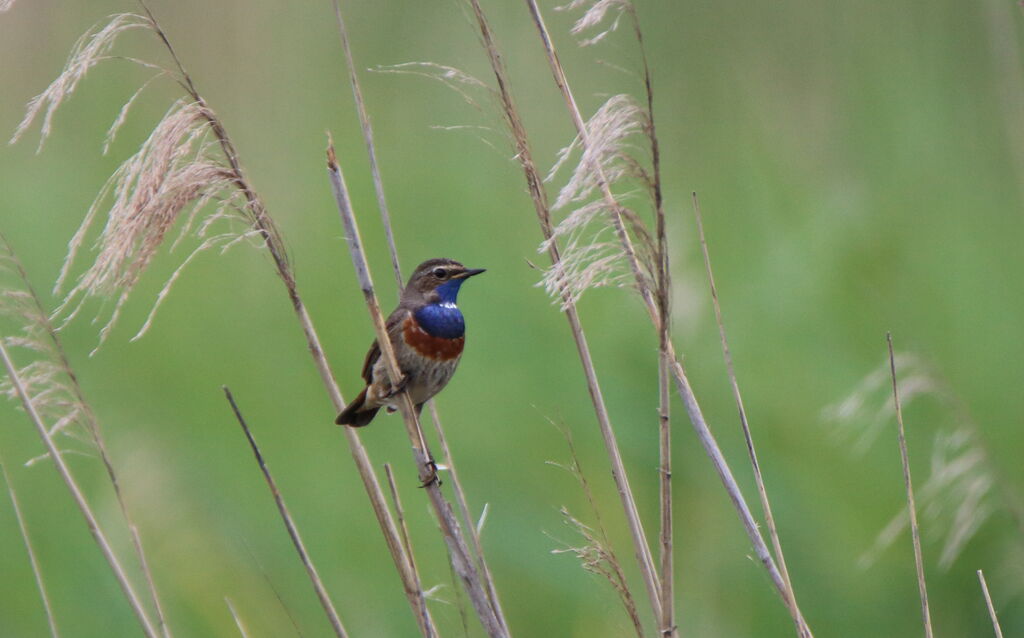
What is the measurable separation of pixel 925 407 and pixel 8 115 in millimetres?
3853

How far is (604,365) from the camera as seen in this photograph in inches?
138

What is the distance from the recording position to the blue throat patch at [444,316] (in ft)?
9.74

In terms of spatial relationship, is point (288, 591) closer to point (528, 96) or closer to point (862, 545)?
point (862, 545)

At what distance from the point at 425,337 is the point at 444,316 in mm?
91

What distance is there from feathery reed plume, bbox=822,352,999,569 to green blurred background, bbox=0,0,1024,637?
0.05 m

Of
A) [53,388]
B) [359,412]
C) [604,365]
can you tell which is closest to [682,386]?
[359,412]

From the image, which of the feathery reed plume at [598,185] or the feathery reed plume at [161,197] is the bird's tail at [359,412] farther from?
the feathery reed plume at [598,185]

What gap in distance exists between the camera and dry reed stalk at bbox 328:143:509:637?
2.01m

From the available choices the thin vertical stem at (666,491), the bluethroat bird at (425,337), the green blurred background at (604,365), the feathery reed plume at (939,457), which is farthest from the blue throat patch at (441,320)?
the thin vertical stem at (666,491)

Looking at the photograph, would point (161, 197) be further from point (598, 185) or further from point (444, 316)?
point (444, 316)

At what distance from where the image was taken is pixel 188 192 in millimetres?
1958

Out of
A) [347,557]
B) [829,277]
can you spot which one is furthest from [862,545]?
[347,557]

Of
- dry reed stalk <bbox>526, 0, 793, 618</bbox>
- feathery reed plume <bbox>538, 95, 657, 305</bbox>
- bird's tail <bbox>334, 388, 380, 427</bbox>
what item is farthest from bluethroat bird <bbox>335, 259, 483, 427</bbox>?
feathery reed plume <bbox>538, 95, 657, 305</bbox>

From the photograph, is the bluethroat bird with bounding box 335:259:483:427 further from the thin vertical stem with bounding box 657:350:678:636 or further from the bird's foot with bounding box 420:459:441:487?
the thin vertical stem with bounding box 657:350:678:636
